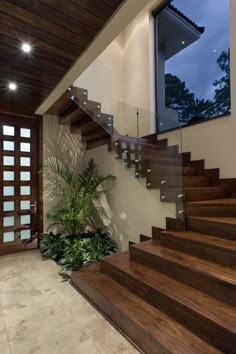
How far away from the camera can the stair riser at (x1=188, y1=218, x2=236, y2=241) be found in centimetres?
211

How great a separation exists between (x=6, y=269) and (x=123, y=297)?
2.08m

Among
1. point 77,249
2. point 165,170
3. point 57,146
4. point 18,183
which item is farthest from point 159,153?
point 18,183

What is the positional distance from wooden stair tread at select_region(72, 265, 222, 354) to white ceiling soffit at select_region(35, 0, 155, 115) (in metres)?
2.54

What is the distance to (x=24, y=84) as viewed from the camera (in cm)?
322

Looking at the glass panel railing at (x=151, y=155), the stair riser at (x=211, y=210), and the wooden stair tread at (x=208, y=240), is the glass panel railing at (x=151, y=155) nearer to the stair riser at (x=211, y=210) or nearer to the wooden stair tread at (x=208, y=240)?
the stair riser at (x=211, y=210)

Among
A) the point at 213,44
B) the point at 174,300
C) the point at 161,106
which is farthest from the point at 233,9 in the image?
the point at 174,300

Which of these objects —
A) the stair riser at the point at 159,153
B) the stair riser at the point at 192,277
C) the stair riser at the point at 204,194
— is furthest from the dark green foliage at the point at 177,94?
the stair riser at the point at 192,277

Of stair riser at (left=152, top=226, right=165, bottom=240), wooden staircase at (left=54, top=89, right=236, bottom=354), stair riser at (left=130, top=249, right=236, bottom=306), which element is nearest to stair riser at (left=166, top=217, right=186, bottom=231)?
wooden staircase at (left=54, top=89, right=236, bottom=354)

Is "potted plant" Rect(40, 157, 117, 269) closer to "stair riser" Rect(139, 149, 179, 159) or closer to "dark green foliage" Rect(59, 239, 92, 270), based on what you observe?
"dark green foliage" Rect(59, 239, 92, 270)

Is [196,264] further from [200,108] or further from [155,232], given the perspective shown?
[200,108]

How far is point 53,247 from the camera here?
373 cm

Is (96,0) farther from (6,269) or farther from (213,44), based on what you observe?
(6,269)

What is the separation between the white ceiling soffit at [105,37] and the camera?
1.85m

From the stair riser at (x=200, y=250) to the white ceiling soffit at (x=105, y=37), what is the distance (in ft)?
7.19
